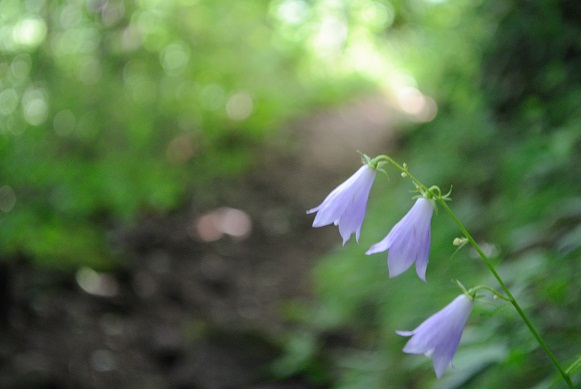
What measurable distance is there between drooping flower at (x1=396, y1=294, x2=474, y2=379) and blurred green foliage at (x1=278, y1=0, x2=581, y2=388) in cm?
48

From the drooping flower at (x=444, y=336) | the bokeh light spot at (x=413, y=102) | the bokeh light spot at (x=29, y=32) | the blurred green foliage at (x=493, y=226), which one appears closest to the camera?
the drooping flower at (x=444, y=336)

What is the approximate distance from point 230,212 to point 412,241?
192 inches

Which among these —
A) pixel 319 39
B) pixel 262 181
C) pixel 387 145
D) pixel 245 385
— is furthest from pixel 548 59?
pixel 319 39

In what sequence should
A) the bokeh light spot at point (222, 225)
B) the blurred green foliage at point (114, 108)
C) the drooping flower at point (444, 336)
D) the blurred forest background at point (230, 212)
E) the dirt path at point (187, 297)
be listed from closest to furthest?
1. the drooping flower at point (444, 336)
2. the blurred forest background at point (230, 212)
3. the dirt path at point (187, 297)
4. the blurred green foliage at point (114, 108)
5. the bokeh light spot at point (222, 225)

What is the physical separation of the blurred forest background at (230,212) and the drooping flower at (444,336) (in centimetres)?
47

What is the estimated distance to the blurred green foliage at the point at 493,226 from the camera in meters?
2.15

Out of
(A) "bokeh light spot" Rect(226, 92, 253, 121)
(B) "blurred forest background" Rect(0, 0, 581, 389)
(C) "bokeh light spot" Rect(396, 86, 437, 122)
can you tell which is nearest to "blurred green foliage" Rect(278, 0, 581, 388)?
(B) "blurred forest background" Rect(0, 0, 581, 389)

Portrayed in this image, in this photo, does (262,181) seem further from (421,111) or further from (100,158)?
(421,111)

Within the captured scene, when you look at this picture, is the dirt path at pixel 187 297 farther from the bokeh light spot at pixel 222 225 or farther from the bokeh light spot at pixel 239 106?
the bokeh light spot at pixel 239 106

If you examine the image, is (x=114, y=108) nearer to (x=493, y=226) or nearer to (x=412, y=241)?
(x=493, y=226)

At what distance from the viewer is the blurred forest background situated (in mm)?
3008

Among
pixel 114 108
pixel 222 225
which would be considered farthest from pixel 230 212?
pixel 114 108

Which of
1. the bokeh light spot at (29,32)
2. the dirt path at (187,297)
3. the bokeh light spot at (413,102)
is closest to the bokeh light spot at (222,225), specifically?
the dirt path at (187,297)

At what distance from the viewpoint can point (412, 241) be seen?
1217mm
